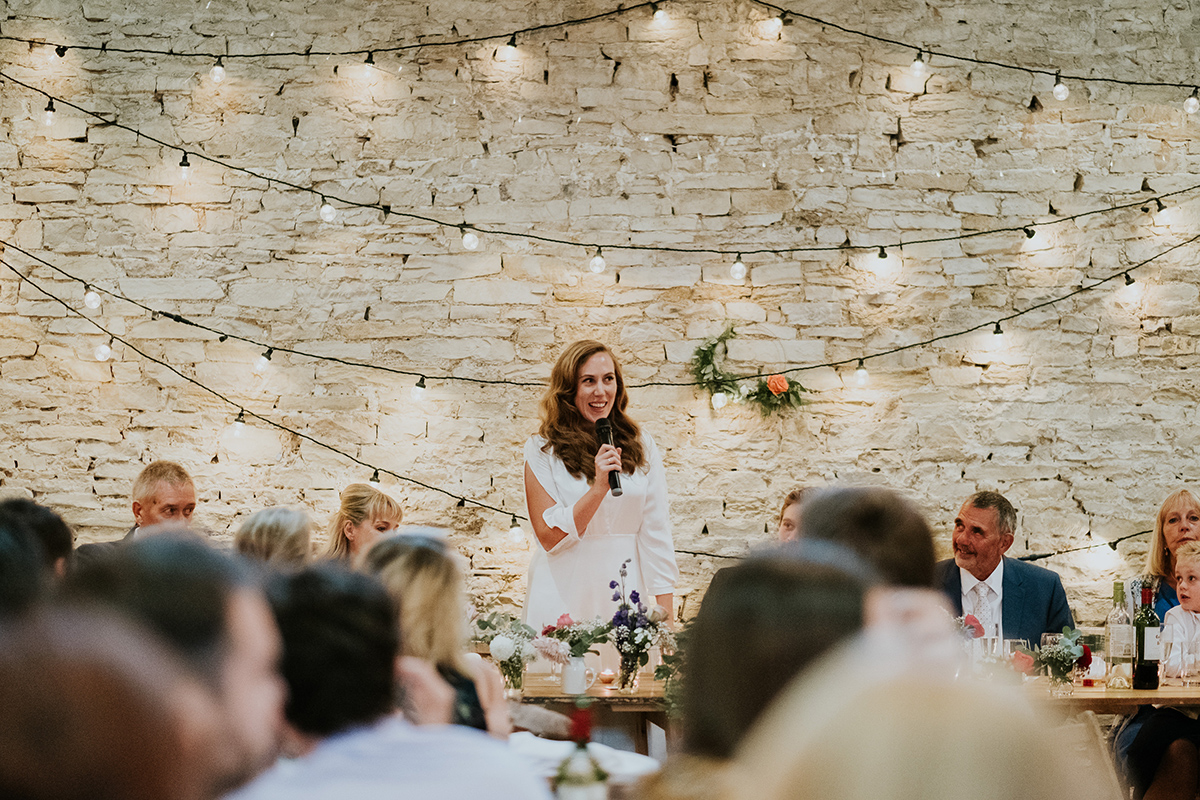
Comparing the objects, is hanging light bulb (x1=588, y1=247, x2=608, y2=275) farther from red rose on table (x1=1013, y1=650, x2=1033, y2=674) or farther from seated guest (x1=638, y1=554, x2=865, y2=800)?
seated guest (x1=638, y1=554, x2=865, y2=800)

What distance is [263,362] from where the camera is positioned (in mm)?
4961

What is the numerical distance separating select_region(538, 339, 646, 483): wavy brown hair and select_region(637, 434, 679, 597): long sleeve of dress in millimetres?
99

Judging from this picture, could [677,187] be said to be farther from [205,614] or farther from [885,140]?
[205,614]

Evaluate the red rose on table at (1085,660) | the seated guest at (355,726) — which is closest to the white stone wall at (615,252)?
the red rose on table at (1085,660)

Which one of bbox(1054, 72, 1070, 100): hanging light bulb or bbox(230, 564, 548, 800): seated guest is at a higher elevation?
bbox(1054, 72, 1070, 100): hanging light bulb

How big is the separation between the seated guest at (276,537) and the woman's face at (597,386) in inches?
65.3

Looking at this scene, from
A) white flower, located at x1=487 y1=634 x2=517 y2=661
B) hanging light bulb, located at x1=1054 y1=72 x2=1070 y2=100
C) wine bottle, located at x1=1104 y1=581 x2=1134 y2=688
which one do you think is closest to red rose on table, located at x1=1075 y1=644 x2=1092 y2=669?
wine bottle, located at x1=1104 y1=581 x2=1134 y2=688

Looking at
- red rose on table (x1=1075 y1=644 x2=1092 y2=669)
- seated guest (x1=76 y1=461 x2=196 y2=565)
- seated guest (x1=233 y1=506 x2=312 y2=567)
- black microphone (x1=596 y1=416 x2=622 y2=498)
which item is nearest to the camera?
seated guest (x1=233 y1=506 x2=312 y2=567)

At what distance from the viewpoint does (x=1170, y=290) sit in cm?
509

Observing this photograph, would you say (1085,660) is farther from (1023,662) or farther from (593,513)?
(593,513)

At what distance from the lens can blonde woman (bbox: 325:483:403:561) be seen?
3572 millimetres

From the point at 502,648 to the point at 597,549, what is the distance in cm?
96

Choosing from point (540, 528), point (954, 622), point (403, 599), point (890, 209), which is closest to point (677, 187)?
point (890, 209)

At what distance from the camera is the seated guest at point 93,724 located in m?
1.03
